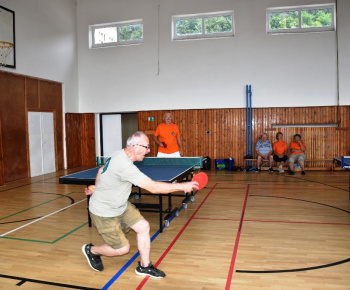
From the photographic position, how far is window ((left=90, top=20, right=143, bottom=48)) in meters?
14.1

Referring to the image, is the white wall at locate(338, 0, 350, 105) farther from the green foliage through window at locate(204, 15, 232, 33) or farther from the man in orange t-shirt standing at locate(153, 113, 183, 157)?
the man in orange t-shirt standing at locate(153, 113, 183, 157)

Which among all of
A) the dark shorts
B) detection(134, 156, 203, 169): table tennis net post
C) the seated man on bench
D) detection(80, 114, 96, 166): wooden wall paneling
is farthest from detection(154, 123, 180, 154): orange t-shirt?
detection(80, 114, 96, 166): wooden wall paneling

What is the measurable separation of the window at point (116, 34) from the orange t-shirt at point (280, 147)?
6855 millimetres

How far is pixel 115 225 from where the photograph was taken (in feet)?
12.0

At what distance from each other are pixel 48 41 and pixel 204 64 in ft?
19.5

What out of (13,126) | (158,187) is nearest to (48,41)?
(13,126)

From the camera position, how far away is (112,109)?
565 inches

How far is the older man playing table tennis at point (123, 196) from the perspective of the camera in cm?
343

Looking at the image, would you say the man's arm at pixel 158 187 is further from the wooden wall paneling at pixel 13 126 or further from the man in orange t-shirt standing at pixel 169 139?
the wooden wall paneling at pixel 13 126

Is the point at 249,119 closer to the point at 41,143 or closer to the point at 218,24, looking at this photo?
the point at 218,24

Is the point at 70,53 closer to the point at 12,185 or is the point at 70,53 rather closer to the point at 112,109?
the point at 112,109

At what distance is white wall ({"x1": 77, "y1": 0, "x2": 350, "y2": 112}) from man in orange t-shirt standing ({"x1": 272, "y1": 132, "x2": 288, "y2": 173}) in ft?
4.52

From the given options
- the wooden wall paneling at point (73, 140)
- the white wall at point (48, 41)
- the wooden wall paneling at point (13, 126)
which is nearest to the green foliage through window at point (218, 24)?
the white wall at point (48, 41)

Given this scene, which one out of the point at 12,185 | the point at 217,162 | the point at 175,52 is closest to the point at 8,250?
the point at 12,185
